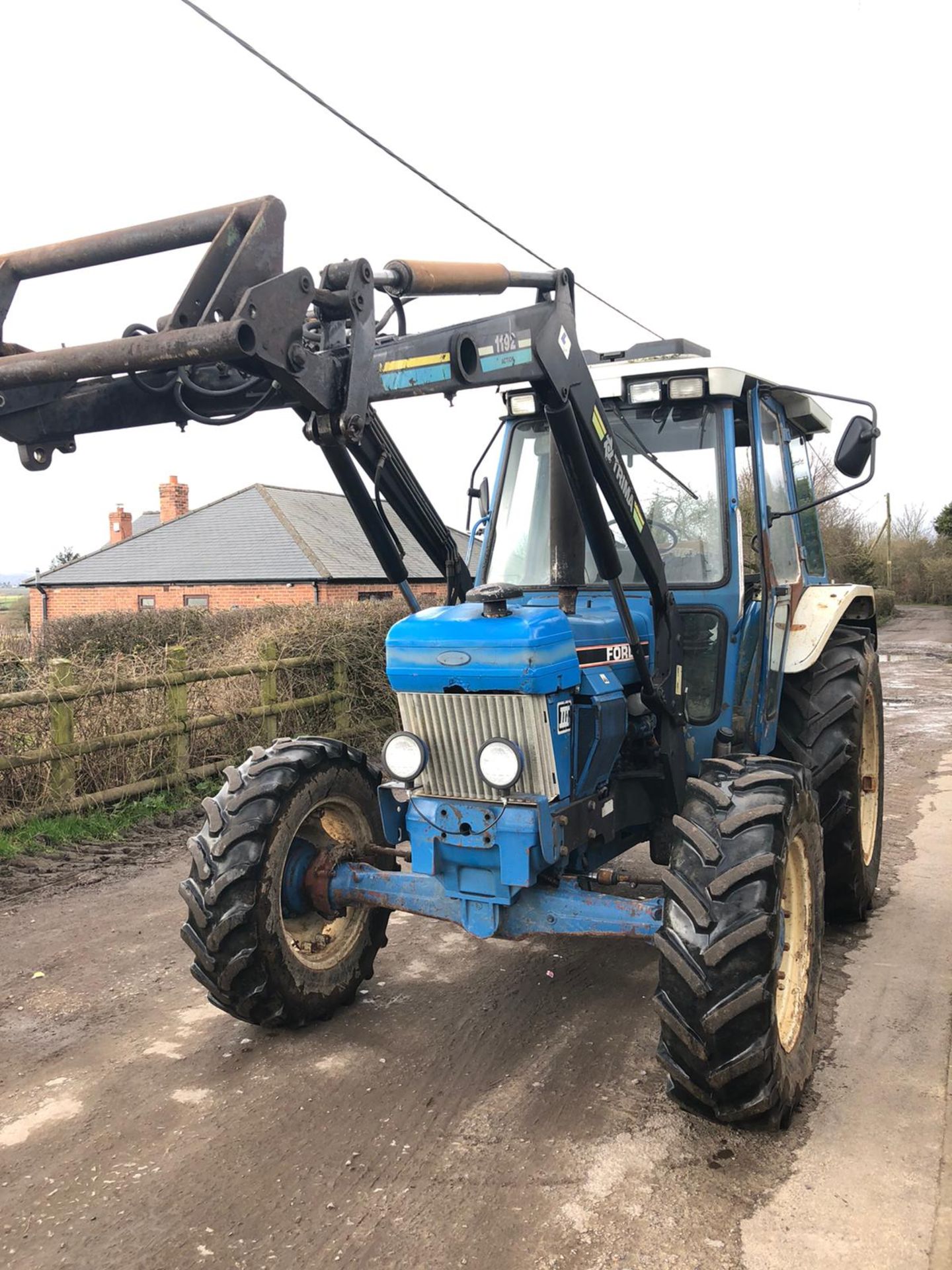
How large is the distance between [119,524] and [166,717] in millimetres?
34975

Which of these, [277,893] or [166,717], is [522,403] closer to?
[277,893]

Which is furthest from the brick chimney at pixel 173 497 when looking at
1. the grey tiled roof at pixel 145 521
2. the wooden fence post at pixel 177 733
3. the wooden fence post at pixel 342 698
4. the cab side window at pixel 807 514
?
the cab side window at pixel 807 514

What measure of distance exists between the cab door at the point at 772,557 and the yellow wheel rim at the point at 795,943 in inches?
40.2

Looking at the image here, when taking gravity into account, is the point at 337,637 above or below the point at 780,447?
below

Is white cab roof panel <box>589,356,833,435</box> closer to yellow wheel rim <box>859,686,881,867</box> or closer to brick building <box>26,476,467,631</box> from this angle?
yellow wheel rim <box>859,686,881,867</box>

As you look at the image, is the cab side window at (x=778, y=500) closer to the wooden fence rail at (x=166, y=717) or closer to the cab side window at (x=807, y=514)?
the cab side window at (x=807, y=514)

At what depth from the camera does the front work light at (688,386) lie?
175 inches

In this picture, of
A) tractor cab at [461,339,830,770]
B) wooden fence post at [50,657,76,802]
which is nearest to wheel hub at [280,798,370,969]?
tractor cab at [461,339,830,770]

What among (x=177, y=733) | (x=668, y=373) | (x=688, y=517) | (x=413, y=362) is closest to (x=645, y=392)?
(x=668, y=373)

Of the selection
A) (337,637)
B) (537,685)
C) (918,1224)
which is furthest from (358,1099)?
(337,637)

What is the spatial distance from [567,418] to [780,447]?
214cm

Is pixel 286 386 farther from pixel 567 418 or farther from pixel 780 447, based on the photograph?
pixel 780 447

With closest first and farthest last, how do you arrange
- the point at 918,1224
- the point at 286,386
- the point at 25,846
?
the point at 918,1224
the point at 286,386
the point at 25,846

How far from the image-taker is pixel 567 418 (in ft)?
11.5
